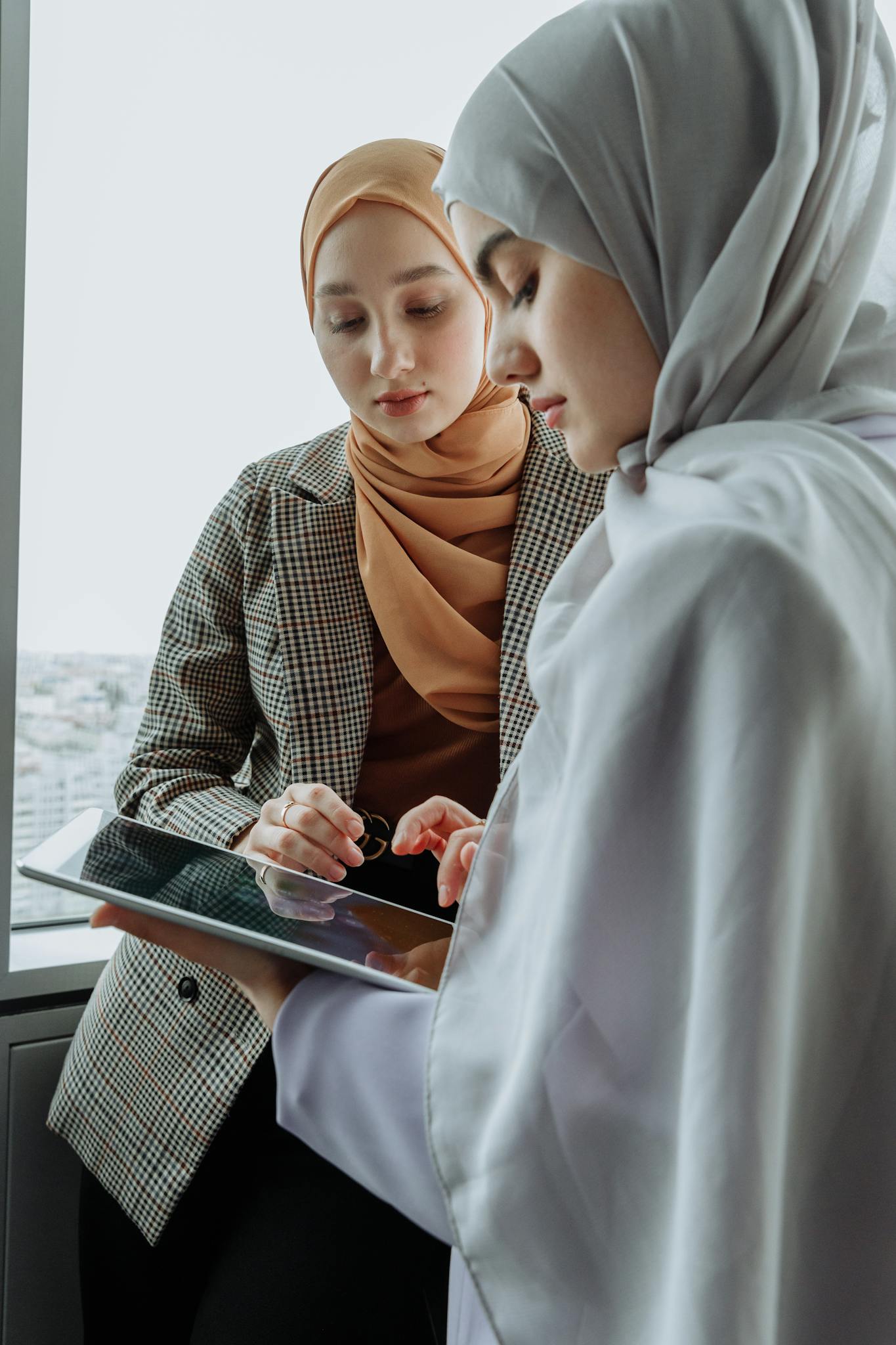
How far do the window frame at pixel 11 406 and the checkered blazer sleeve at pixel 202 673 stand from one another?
0.26 metres

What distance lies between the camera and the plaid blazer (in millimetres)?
1016

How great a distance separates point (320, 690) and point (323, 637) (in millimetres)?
61

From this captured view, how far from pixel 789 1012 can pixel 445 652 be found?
0.70m

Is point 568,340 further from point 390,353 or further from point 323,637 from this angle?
point 323,637

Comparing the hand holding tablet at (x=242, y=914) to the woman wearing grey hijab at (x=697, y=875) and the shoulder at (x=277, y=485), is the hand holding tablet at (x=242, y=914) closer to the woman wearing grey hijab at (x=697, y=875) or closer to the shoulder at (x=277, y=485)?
the woman wearing grey hijab at (x=697, y=875)

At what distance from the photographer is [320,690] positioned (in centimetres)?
109

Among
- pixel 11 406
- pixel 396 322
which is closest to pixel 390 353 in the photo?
pixel 396 322

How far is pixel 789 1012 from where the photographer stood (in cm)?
42

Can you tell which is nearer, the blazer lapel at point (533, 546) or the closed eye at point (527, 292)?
the closed eye at point (527, 292)

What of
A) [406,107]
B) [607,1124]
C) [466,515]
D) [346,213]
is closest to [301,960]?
[607,1124]

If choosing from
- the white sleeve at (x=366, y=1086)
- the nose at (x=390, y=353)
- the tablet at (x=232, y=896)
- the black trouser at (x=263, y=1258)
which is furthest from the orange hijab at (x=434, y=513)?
the white sleeve at (x=366, y=1086)

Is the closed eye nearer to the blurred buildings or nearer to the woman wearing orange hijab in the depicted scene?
the woman wearing orange hijab

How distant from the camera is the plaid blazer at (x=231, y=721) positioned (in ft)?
3.33

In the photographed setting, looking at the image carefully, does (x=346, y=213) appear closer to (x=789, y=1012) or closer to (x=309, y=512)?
(x=309, y=512)
